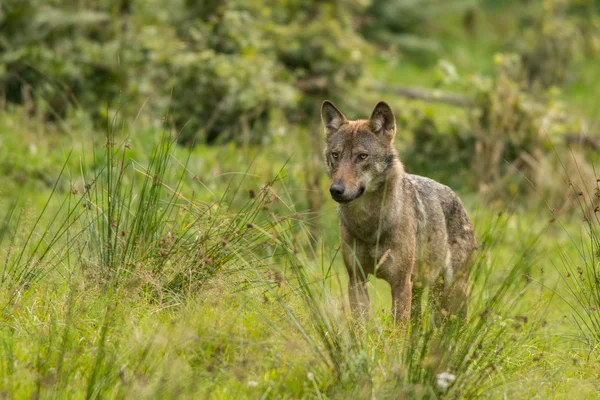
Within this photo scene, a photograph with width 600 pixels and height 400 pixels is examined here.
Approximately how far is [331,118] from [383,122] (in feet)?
1.55

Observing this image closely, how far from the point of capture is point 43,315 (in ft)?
17.1

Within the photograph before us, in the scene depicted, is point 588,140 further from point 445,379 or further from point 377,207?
point 445,379

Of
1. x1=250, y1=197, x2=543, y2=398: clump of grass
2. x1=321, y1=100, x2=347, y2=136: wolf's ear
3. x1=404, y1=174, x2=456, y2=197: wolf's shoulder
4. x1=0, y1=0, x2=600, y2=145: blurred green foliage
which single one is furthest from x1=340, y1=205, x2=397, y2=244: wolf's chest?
x1=0, y1=0, x2=600, y2=145: blurred green foliage

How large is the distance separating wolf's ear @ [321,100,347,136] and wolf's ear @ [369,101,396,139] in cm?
32

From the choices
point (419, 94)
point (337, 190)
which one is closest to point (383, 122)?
point (337, 190)

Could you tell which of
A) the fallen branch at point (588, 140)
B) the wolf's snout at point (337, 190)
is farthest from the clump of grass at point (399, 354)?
the fallen branch at point (588, 140)

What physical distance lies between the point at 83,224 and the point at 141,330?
1.56 m

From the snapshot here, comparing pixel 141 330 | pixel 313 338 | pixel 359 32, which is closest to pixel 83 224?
pixel 141 330

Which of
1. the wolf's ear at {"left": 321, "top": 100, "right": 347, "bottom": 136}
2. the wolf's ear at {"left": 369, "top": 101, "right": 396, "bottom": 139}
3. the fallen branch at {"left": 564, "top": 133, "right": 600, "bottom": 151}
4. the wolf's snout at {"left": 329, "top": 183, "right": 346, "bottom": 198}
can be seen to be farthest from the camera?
the fallen branch at {"left": 564, "top": 133, "right": 600, "bottom": 151}

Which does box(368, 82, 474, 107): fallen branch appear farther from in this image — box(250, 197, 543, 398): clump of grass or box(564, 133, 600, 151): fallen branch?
box(250, 197, 543, 398): clump of grass

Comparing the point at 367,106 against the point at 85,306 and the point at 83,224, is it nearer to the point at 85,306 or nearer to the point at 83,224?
the point at 83,224

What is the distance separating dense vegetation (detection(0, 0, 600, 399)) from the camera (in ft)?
15.2

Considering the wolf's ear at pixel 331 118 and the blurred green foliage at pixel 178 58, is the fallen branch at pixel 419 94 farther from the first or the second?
the wolf's ear at pixel 331 118

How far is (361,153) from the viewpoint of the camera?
648 cm
